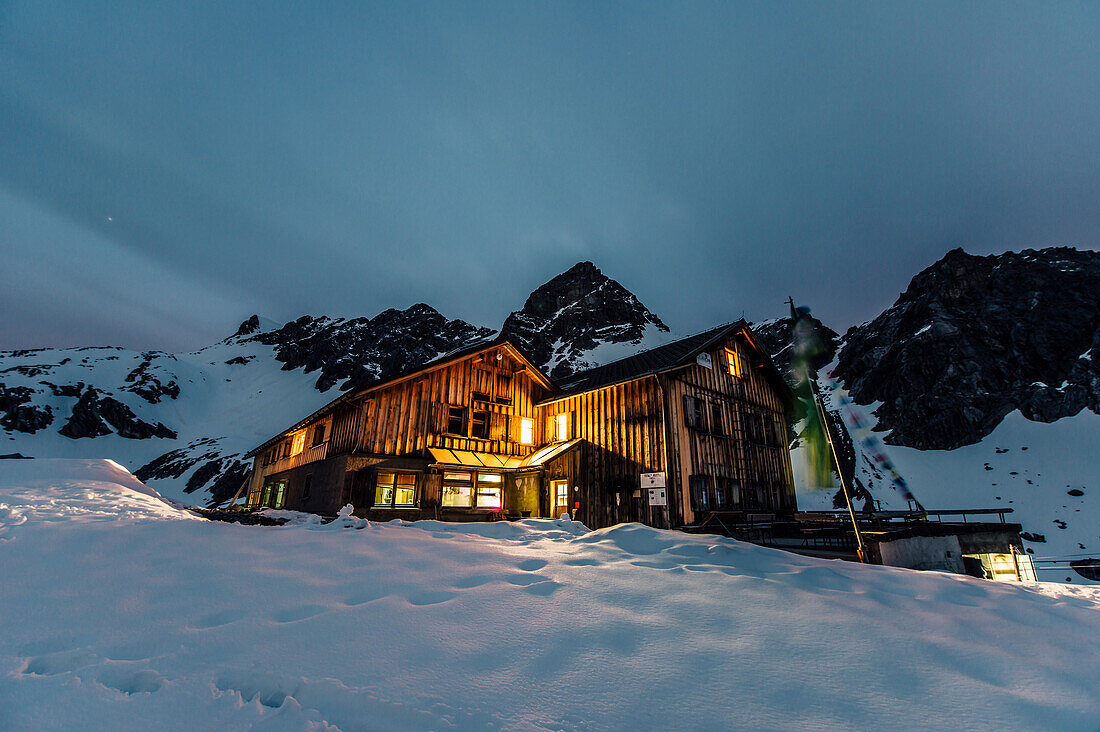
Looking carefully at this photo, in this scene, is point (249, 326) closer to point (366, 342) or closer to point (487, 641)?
point (366, 342)

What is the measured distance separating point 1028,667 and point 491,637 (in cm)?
337

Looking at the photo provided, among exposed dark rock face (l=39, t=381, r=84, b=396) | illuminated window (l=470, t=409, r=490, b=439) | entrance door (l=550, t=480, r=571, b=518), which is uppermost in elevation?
exposed dark rock face (l=39, t=381, r=84, b=396)

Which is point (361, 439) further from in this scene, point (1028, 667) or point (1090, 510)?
point (1090, 510)

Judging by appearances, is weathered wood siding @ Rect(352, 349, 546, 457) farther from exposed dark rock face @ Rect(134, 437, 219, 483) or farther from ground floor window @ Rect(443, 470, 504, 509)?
exposed dark rock face @ Rect(134, 437, 219, 483)

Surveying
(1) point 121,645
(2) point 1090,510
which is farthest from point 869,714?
(2) point 1090,510

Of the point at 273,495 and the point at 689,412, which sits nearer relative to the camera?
the point at 689,412

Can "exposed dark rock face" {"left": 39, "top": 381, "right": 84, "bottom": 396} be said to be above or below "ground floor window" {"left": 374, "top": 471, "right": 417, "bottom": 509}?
above

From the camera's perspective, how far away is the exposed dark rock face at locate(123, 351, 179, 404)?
80625 mm

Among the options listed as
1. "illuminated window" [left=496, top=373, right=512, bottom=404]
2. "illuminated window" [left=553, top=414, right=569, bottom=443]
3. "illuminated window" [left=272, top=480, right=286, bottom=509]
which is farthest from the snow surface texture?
"illuminated window" [left=272, top=480, right=286, bottom=509]

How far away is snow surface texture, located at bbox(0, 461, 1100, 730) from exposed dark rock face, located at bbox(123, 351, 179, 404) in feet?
343

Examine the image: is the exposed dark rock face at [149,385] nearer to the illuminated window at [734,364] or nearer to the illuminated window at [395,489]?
the illuminated window at [395,489]

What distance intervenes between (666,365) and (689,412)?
2067mm

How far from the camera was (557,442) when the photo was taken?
1909 centimetres

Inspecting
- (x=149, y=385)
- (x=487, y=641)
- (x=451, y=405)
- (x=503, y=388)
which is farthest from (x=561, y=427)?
(x=149, y=385)
